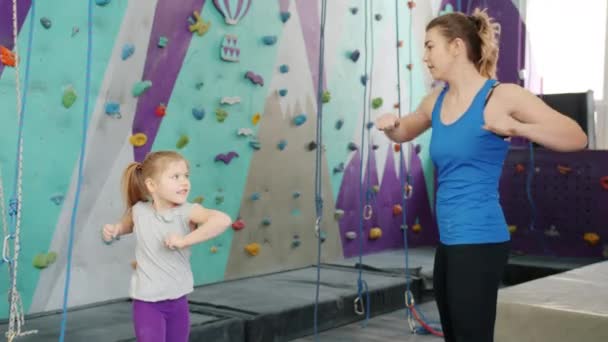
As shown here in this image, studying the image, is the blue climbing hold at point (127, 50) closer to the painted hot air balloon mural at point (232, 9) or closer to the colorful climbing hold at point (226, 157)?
the painted hot air balloon mural at point (232, 9)

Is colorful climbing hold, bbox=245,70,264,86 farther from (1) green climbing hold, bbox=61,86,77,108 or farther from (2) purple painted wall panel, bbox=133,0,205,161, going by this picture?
(1) green climbing hold, bbox=61,86,77,108

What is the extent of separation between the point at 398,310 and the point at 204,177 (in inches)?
51.0

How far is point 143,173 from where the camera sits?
Answer: 2.20 m

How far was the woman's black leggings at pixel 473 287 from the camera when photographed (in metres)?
1.81

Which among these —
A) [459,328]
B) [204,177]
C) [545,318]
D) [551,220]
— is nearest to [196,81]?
[204,177]

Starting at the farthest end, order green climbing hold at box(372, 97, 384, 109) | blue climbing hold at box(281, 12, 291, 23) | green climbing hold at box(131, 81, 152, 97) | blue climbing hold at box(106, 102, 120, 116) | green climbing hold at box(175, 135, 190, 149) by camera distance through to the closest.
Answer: green climbing hold at box(372, 97, 384, 109) < blue climbing hold at box(281, 12, 291, 23) < green climbing hold at box(175, 135, 190, 149) < green climbing hold at box(131, 81, 152, 97) < blue climbing hold at box(106, 102, 120, 116)

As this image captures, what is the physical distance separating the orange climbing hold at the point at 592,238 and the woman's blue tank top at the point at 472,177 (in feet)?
→ 11.5

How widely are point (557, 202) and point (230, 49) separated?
255 centimetres

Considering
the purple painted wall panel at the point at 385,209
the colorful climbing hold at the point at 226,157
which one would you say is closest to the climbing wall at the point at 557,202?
the purple painted wall panel at the point at 385,209

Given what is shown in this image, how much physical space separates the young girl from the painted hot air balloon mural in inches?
74.3

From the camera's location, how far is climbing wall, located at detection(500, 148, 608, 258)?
5035mm

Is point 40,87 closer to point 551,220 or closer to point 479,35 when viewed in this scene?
point 479,35

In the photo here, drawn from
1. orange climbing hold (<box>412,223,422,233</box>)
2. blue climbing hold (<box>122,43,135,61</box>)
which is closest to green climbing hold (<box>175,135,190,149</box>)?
blue climbing hold (<box>122,43,135,61</box>)

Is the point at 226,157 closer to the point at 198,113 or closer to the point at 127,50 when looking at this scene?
the point at 198,113
